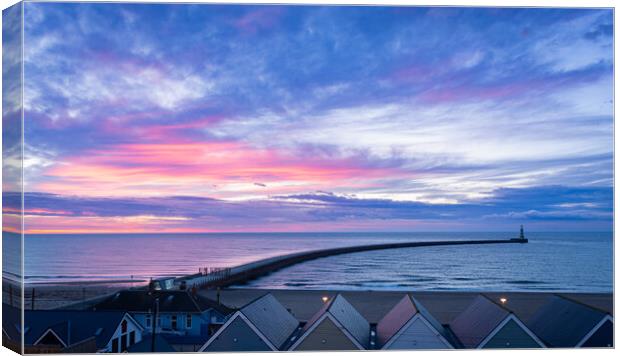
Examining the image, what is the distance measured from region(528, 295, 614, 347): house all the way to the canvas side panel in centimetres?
786

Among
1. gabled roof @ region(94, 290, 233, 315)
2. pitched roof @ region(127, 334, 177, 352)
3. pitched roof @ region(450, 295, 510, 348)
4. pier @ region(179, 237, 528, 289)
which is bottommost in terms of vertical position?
pitched roof @ region(127, 334, 177, 352)

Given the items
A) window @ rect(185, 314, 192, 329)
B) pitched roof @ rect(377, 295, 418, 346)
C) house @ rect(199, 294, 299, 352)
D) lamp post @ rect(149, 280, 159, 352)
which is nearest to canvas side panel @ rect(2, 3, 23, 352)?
lamp post @ rect(149, 280, 159, 352)

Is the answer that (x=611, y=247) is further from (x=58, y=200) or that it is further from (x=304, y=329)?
(x=58, y=200)

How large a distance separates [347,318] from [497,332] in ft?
7.48

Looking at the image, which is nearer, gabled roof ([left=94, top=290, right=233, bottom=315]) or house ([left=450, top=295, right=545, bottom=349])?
house ([left=450, top=295, right=545, bottom=349])

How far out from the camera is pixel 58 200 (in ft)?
35.4

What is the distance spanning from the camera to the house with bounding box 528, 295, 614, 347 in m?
10.5

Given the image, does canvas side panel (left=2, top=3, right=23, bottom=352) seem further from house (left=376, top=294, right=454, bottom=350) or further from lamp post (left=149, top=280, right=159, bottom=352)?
house (left=376, top=294, right=454, bottom=350)

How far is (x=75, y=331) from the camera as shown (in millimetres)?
10500

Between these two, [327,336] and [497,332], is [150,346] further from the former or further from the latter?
[497,332]

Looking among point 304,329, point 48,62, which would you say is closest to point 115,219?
point 48,62

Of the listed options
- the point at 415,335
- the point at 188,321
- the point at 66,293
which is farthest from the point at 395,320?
the point at 66,293

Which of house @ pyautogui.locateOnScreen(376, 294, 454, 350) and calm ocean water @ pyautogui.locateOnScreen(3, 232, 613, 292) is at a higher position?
calm ocean water @ pyautogui.locateOnScreen(3, 232, 613, 292)

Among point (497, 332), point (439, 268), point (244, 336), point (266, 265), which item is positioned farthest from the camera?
point (266, 265)
